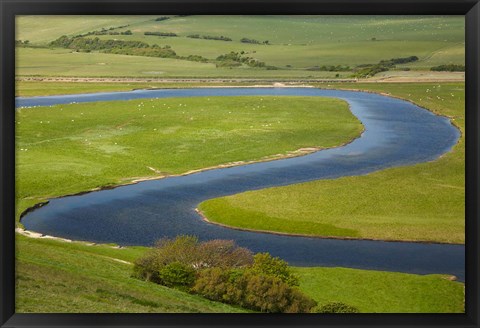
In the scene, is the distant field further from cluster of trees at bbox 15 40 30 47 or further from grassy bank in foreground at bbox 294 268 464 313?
grassy bank in foreground at bbox 294 268 464 313

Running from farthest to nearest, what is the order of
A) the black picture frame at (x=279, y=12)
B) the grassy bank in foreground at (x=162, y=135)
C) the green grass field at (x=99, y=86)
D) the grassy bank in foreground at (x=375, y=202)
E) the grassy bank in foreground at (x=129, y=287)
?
the grassy bank in foreground at (x=162, y=135) → the green grass field at (x=99, y=86) → the grassy bank in foreground at (x=375, y=202) → the grassy bank in foreground at (x=129, y=287) → the black picture frame at (x=279, y=12)

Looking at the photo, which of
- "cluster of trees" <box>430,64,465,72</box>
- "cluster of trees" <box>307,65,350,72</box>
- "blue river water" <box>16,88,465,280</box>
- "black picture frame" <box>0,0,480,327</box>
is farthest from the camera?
"cluster of trees" <box>307,65,350,72</box>

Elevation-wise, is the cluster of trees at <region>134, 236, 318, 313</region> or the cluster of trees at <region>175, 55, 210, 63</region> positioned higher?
the cluster of trees at <region>175, 55, 210, 63</region>

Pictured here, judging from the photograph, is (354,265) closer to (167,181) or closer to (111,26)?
(167,181)

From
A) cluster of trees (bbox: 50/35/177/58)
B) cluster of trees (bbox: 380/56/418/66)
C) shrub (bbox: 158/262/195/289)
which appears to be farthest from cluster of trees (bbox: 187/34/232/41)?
shrub (bbox: 158/262/195/289)

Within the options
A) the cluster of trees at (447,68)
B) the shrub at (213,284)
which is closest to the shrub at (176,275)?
the shrub at (213,284)

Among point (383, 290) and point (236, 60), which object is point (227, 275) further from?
point (236, 60)

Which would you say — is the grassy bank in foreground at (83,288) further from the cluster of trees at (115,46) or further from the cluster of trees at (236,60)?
the cluster of trees at (236,60)
